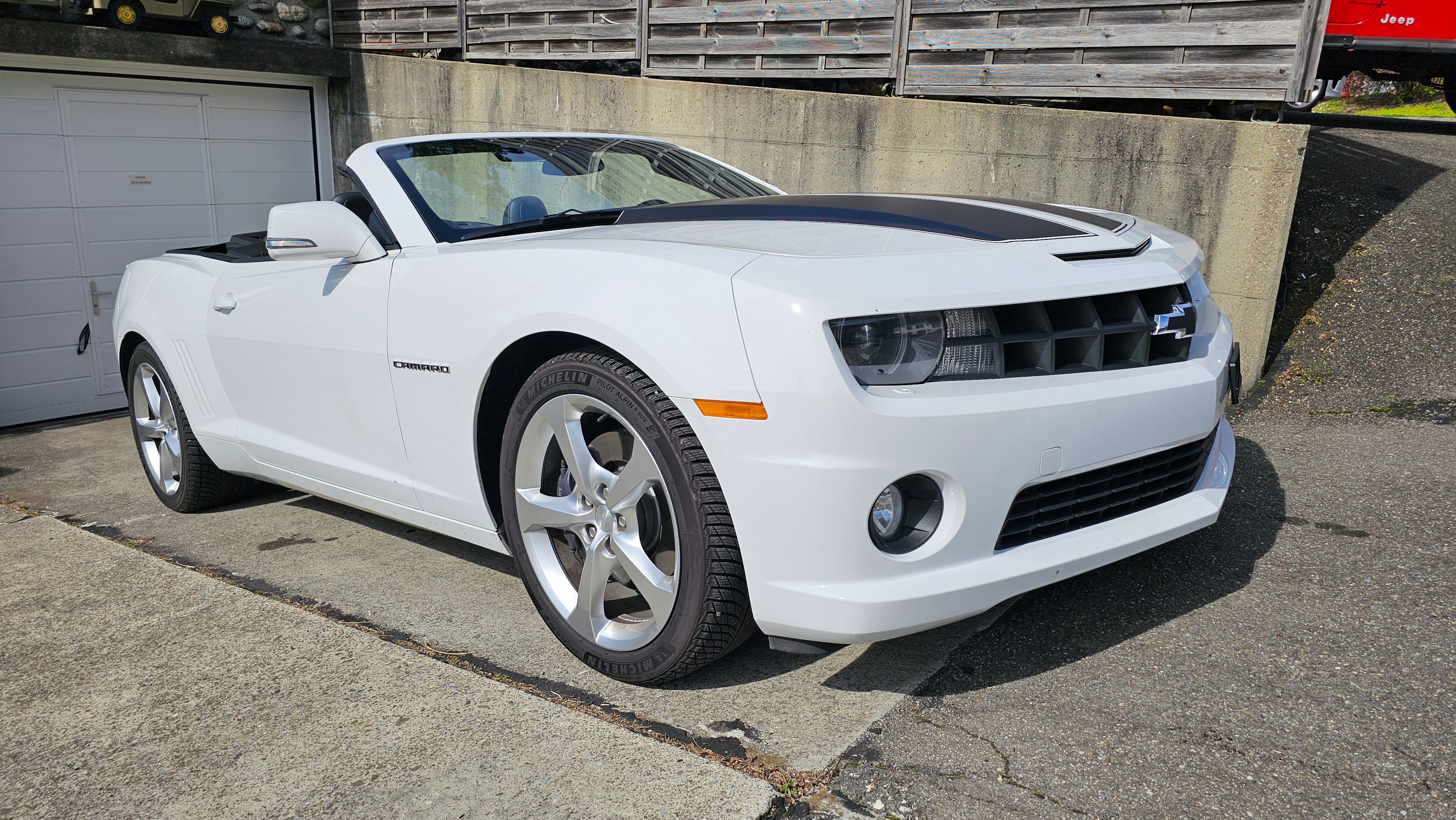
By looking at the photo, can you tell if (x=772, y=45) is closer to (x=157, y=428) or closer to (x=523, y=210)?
(x=523, y=210)

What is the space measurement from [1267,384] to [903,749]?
3.87m

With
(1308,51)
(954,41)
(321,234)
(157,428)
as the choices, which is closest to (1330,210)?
(1308,51)

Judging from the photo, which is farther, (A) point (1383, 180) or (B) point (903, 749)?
(A) point (1383, 180)

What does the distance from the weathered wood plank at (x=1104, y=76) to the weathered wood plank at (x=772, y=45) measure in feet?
1.15

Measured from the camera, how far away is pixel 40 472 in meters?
5.39

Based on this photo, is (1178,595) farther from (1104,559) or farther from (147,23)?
(147,23)

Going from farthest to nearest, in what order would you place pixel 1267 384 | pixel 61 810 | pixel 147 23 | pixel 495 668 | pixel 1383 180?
pixel 147 23 < pixel 1383 180 < pixel 1267 384 < pixel 495 668 < pixel 61 810

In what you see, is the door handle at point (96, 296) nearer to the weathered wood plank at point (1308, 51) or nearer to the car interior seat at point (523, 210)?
the car interior seat at point (523, 210)

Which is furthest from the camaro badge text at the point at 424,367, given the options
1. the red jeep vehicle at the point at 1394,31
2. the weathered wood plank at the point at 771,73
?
the red jeep vehicle at the point at 1394,31

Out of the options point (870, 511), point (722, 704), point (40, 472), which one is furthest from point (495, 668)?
point (40, 472)

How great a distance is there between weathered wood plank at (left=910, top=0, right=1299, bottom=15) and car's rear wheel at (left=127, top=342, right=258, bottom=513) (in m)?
4.63

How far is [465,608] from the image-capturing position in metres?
3.18

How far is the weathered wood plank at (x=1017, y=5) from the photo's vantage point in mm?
5328

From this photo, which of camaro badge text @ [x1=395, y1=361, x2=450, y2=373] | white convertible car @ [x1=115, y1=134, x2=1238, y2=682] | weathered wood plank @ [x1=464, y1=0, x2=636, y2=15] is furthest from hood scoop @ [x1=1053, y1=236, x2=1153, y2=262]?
weathered wood plank @ [x1=464, y1=0, x2=636, y2=15]
